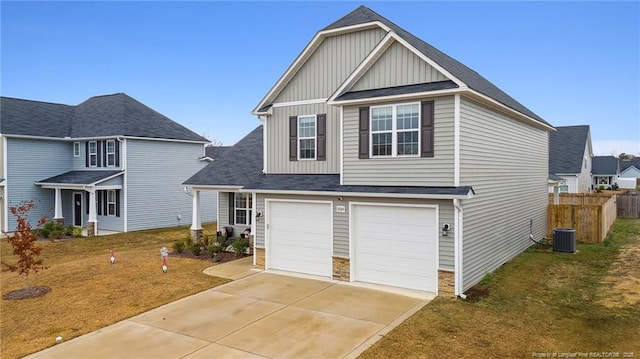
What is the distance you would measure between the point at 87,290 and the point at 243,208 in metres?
7.66

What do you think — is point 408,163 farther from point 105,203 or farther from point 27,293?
point 105,203

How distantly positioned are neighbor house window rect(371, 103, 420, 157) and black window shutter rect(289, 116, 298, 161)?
3333mm

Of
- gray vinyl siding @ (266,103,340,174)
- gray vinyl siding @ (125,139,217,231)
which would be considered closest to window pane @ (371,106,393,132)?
gray vinyl siding @ (266,103,340,174)

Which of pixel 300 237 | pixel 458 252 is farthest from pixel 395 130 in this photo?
pixel 300 237

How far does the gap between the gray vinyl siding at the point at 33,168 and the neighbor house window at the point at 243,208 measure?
13911 millimetres

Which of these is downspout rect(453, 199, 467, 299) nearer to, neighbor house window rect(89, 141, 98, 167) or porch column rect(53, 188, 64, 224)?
neighbor house window rect(89, 141, 98, 167)

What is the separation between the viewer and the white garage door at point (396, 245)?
1070 cm

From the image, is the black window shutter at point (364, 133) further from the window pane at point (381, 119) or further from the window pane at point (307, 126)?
the window pane at point (307, 126)

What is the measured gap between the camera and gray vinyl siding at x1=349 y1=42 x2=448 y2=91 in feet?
36.4

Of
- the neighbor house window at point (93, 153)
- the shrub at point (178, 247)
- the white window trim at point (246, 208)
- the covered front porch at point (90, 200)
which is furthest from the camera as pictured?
the neighbor house window at point (93, 153)

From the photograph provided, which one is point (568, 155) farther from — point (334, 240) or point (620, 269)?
point (334, 240)

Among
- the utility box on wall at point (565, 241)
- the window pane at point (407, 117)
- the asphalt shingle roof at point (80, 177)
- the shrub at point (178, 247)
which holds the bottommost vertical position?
the shrub at point (178, 247)

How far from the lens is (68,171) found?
1011 inches

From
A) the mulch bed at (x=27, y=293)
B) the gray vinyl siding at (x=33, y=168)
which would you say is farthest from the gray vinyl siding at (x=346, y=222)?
the gray vinyl siding at (x=33, y=168)
